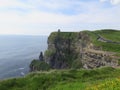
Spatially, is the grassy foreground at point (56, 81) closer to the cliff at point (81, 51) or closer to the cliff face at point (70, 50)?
the cliff at point (81, 51)

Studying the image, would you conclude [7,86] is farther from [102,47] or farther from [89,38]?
[89,38]

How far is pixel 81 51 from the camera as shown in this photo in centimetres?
13450

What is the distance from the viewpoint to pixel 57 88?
26.0 m

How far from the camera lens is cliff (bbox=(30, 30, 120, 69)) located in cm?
10244

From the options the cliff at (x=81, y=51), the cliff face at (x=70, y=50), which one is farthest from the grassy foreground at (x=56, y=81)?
the cliff face at (x=70, y=50)

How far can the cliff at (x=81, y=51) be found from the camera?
10244 centimetres

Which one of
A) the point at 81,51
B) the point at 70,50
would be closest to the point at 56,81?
the point at 81,51

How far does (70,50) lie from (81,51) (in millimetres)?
21057

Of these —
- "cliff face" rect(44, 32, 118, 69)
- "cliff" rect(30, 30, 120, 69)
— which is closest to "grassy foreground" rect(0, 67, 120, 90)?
A: "cliff" rect(30, 30, 120, 69)

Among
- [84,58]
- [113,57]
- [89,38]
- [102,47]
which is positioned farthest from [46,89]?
[89,38]

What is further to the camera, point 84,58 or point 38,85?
point 84,58

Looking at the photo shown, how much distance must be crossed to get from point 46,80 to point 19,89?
129 inches

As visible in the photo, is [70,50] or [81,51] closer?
[81,51]

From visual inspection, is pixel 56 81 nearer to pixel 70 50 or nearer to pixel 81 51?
pixel 81 51
